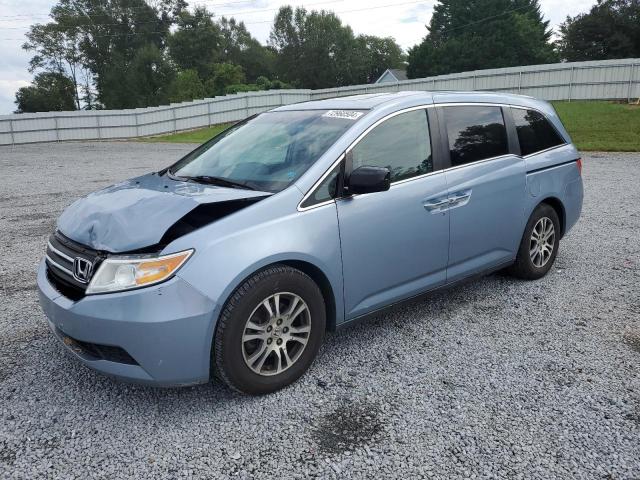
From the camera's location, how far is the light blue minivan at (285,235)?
2650 millimetres

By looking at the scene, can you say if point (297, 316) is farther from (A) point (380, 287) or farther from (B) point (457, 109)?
(B) point (457, 109)

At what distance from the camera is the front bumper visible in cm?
258

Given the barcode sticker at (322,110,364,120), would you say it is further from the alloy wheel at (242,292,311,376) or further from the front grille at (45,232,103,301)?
the front grille at (45,232,103,301)

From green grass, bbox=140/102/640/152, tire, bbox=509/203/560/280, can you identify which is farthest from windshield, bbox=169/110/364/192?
green grass, bbox=140/102/640/152

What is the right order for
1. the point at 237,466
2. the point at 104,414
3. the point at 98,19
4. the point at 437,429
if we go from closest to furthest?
the point at 237,466 → the point at 437,429 → the point at 104,414 → the point at 98,19

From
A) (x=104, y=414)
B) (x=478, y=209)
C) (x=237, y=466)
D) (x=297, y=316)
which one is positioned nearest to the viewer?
(x=237, y=466)

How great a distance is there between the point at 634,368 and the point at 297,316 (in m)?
2.15

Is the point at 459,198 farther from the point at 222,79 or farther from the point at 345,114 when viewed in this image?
the point at 222,79

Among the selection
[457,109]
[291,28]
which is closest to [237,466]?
[457,109]

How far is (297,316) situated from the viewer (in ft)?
10.0

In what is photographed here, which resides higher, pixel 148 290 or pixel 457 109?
pixel 457 109

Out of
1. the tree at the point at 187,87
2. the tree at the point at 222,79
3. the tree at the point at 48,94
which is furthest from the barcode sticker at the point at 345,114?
the tree at the point at 48,94

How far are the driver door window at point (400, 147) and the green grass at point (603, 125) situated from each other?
525 inches

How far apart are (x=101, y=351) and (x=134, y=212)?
78 centimetres
